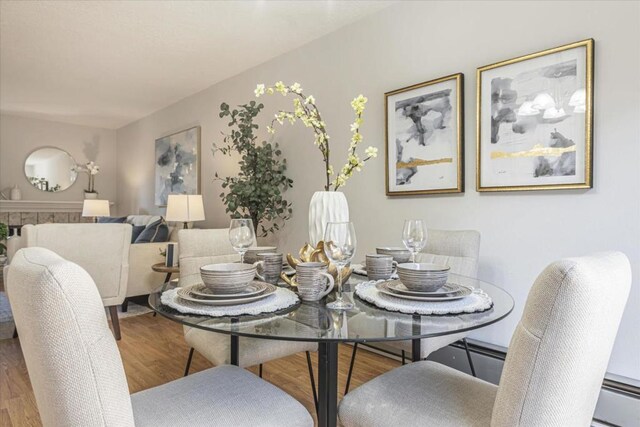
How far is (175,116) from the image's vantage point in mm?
5152

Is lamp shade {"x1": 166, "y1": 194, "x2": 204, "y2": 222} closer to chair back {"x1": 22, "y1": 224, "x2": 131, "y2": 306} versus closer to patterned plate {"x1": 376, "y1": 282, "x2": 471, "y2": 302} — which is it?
chair back {"x1": 22, "y1": 224, "x2": 131, "y2": 306}

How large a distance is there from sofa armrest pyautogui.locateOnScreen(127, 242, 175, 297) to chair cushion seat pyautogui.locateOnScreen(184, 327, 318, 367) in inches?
92.5

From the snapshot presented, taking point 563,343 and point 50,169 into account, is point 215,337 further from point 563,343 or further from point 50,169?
point 50,169

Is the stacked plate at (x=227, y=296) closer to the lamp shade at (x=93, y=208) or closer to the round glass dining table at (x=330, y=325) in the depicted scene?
the round glass dining table at (x=330, y=325)

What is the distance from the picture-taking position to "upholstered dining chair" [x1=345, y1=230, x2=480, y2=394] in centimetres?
179

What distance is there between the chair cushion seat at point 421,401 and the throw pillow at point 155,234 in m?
3.38

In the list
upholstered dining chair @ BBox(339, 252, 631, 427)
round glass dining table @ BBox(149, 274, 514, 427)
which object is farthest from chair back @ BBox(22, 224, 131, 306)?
upholstered dining chair @ BBox(339, 252, 631, 427)

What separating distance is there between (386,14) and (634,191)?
1.86 meters

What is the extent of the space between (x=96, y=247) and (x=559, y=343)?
301 centimetres

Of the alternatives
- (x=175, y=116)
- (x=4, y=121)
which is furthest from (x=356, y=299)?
(x=4, y=121)

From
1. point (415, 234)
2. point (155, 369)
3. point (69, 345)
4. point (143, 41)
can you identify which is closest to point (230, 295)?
point (69, 345)

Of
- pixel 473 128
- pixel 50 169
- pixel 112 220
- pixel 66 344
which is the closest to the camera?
pixel 66 344

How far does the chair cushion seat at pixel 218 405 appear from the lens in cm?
100

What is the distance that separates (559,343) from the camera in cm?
75
